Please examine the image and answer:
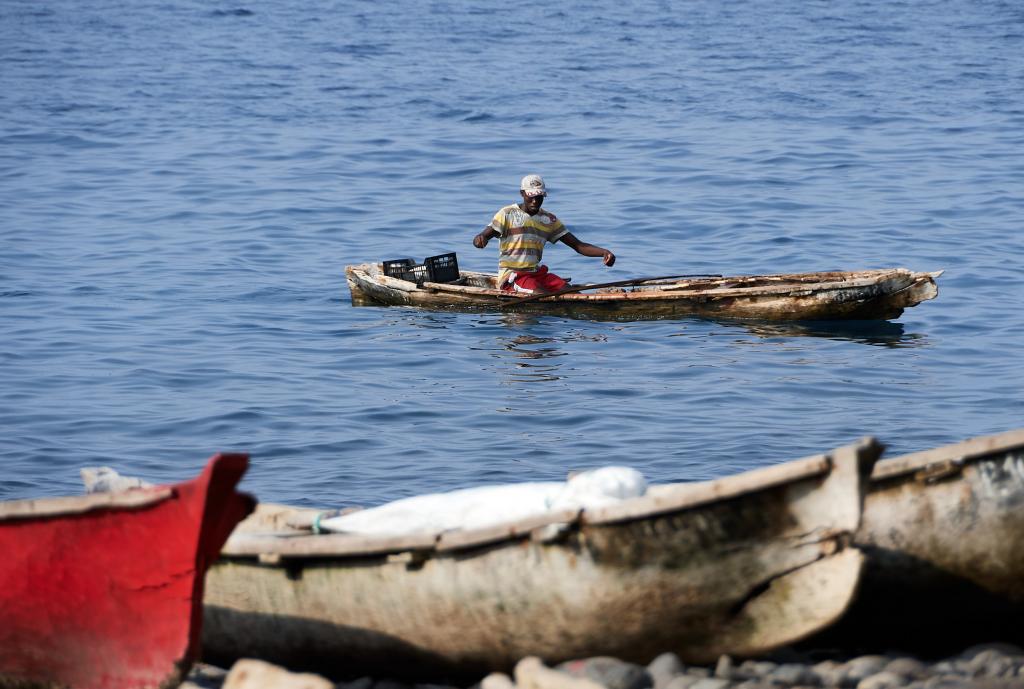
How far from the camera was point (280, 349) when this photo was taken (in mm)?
14336

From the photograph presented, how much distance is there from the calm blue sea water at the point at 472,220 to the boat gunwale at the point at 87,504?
3956 millimetres

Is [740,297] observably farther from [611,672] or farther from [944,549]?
[611,672]

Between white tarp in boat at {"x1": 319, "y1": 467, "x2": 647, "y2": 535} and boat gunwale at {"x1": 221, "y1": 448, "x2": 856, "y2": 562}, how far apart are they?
239 millimetres

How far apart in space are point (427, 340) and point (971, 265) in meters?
7.93

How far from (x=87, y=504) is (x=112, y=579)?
0.36m

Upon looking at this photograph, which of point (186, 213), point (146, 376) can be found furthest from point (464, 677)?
point (186, 213)

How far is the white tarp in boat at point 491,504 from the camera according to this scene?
235 inches

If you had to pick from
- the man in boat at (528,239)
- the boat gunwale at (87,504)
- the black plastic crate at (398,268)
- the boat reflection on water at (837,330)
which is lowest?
the boat reflection on water at (837,330)

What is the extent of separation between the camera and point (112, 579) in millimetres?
5668

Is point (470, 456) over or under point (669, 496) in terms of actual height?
under

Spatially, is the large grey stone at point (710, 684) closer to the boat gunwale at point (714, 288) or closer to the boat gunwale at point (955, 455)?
the boat gunwale at point (955, 455)

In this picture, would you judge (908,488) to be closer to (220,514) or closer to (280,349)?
(220,514)

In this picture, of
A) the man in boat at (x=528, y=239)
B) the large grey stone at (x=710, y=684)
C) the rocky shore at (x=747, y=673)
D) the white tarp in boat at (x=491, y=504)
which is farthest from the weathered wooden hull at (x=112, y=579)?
the man in boat at (x=528, y=239)

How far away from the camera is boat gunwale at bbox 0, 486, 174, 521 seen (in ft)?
17.6
